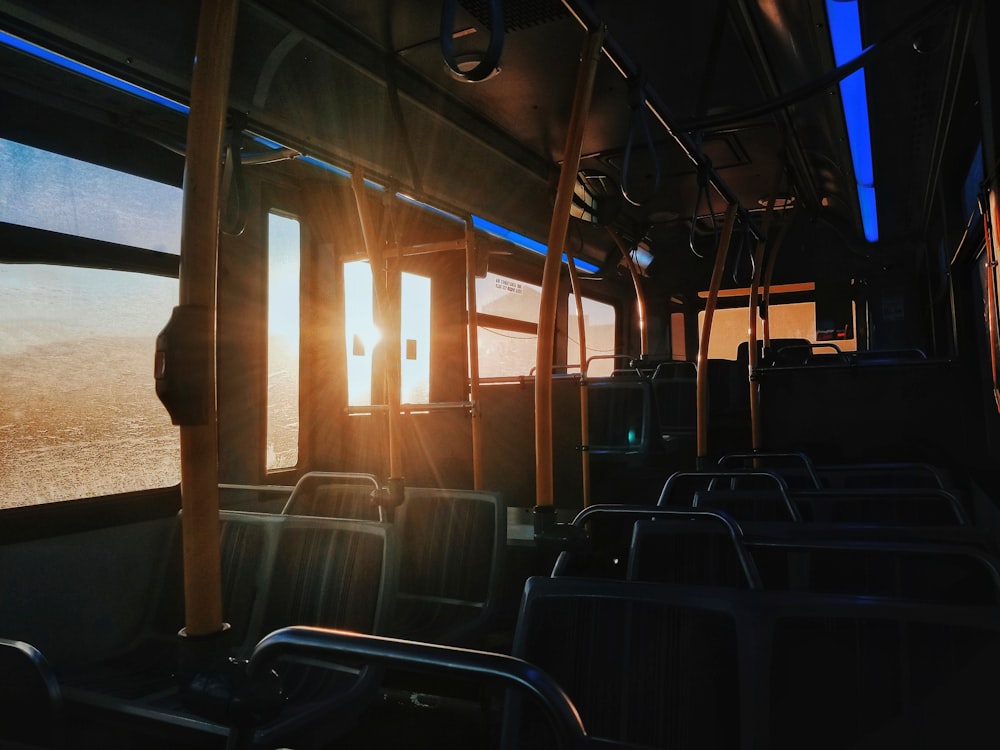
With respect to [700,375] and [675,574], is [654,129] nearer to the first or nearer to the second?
[700,375]

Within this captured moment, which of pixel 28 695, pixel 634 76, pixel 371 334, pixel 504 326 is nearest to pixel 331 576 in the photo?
pixel 28 695

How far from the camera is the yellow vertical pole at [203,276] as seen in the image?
0.85 metres

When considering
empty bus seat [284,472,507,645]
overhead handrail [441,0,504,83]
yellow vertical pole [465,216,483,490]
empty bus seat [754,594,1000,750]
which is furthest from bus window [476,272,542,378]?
empty bus seat [754,594,1000,750]

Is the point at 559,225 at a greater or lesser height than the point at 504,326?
lesser

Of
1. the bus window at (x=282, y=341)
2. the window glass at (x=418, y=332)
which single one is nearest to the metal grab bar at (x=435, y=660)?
the bus window at (x=282, y=341)

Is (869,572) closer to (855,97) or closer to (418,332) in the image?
(855,97)

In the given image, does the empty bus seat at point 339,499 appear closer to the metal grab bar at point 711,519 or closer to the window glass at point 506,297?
the metal grab bar at point 711,519

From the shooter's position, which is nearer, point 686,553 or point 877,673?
point 877,673

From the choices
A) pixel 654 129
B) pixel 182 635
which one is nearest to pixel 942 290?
pixel 654 129

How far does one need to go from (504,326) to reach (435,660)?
4.91 meters

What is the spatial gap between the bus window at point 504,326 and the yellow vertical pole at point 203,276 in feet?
14.2

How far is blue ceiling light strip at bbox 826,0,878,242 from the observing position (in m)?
2.40

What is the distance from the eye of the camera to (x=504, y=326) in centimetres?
555

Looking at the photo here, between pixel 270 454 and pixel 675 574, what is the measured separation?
2.78 metres
